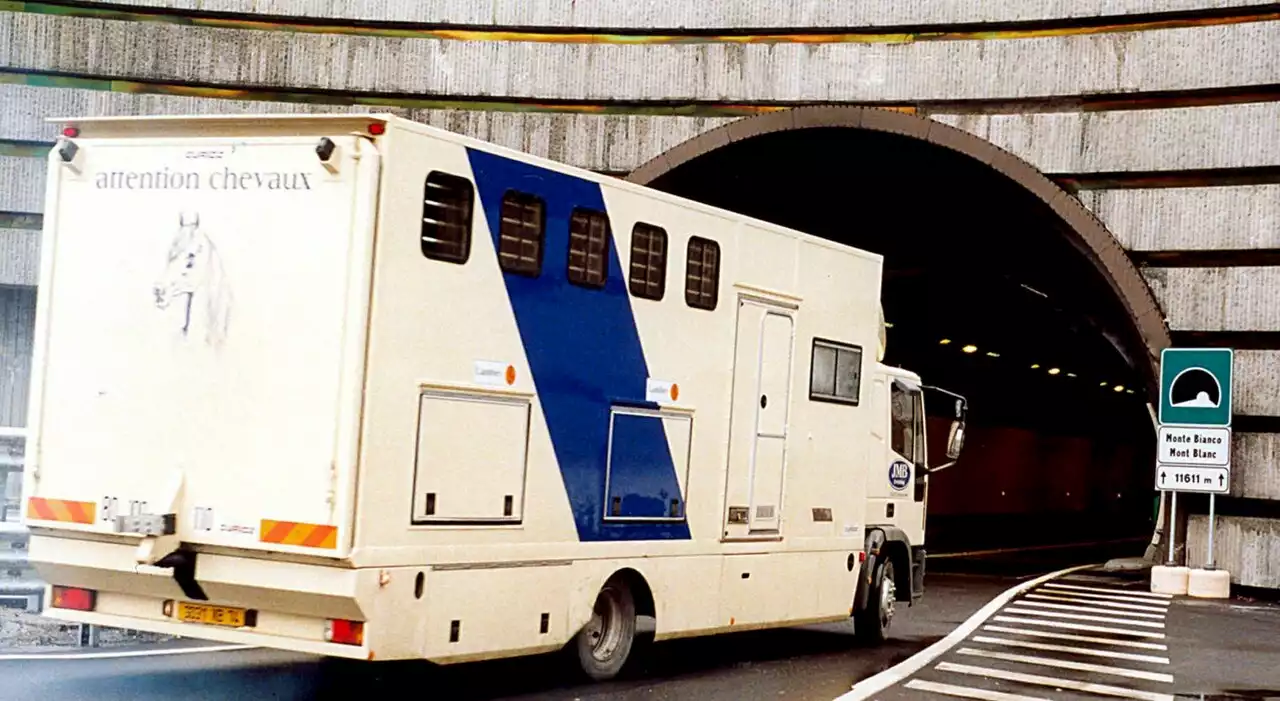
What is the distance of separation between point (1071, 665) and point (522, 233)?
650 cm

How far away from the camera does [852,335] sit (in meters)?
14.6

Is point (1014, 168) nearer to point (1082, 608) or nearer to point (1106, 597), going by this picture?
point (1106, 597)

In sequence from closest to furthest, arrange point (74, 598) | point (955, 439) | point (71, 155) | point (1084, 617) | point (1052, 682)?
point (74, 598) → point (71, 155) → point (1052, 682) → point (955, 439) → point (1084, 617)

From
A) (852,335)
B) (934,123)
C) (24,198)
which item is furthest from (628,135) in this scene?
(852,335)

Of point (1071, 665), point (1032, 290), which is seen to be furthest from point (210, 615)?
point (1032, 290)

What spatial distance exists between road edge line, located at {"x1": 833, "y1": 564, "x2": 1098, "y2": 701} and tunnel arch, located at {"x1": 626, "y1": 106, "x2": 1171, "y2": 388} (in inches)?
159

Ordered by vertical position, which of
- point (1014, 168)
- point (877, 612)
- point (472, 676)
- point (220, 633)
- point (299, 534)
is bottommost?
point (472, 676)

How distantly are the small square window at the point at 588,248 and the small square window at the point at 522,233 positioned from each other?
13.7 inches

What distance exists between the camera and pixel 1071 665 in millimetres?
14109

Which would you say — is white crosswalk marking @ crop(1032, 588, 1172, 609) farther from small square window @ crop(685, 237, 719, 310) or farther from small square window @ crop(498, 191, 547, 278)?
small square window @ crop(498, 191, 547, 278)

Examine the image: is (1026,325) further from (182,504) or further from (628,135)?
(182,504)

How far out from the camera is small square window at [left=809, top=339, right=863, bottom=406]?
14047mm

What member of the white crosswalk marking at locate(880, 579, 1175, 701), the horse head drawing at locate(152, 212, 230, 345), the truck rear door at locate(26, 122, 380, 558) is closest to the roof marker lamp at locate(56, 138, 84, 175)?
the truck rear door at locate(26, 122, 380, 558)

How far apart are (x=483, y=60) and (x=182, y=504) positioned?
1548 cm
